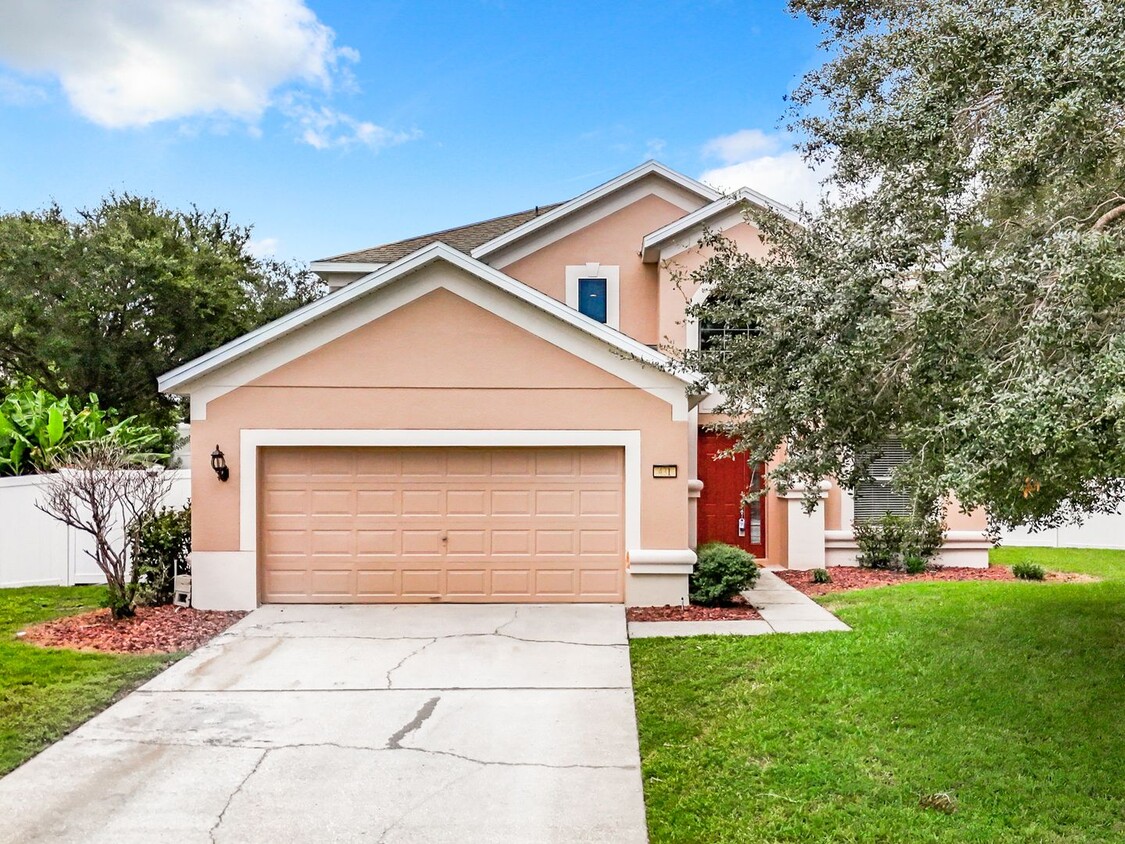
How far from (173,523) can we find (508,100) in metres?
12.2

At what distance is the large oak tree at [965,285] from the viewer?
4.22 meters

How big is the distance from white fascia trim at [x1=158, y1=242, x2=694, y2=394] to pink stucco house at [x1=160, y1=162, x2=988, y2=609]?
0.03 metres

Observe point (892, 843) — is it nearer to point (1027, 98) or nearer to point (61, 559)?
point (1027, 98)

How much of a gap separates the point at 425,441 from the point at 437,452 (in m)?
0.31

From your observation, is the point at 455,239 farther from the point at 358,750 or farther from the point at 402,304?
the point at 358,750

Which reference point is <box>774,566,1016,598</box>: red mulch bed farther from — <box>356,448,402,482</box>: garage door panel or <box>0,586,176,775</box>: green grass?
<box>0,586,176,775</box>: green grass

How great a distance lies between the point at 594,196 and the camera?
14.7 meters

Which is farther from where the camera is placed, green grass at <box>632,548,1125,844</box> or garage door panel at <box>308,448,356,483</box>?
garage door panel at <box>308,448,356,483</box>

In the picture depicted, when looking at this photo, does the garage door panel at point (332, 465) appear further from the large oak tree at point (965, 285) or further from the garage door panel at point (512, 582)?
the large oak tree at point (965, 285)

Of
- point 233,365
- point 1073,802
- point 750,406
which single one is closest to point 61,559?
point 233,365

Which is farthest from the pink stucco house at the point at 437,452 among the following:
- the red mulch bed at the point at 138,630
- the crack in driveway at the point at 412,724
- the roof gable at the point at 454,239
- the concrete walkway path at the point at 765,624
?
A: the roof gable at the point at 454,239

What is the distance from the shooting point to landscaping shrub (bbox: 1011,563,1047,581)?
12.7 m

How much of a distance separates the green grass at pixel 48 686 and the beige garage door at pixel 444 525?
2.62 meters

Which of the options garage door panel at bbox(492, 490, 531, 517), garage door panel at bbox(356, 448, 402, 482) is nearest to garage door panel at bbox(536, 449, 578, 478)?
garage door panel at bbox(492, 490, 531, 517)
